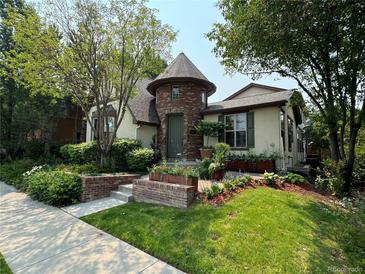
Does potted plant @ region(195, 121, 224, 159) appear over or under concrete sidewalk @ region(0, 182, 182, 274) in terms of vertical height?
over

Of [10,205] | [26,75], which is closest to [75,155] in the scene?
[26,75]

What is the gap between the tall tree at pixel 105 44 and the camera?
7793mm

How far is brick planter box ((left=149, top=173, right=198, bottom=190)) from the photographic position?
555 centimetres

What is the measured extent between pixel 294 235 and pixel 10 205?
7422 mm

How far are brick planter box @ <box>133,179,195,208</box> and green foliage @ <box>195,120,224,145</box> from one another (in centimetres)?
545

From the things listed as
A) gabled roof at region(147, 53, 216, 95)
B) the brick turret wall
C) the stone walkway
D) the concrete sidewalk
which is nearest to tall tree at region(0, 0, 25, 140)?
gabled roof at region(147, 53, 216, 95)

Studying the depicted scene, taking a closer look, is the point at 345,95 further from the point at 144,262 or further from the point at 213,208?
the point at 144,262

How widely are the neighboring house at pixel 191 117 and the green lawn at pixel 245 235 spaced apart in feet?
16.8

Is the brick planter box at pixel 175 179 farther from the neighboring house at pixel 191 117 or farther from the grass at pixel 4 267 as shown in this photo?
the neighboring house at pixel 191 117

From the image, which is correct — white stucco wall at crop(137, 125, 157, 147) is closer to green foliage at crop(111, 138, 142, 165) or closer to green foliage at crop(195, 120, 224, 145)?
green foliage at crop(111, 138, 142, 165)

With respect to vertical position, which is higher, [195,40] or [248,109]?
[195,40]

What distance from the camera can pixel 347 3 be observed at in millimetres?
3787

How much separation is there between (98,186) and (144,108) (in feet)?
22.4

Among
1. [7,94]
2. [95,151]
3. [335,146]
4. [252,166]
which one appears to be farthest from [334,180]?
[7,94]
